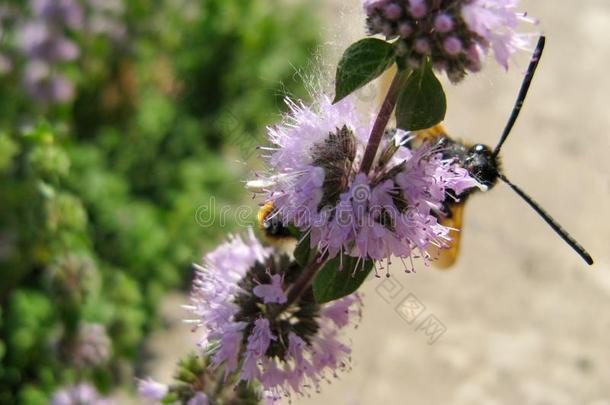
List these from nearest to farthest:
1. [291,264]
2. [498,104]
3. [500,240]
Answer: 1. [291,264]
2. [500,240]
3. [498,104]

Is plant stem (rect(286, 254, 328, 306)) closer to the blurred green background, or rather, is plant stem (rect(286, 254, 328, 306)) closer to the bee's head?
the bee's head

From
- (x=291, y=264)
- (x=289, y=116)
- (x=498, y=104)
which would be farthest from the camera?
(x=498, y=104)

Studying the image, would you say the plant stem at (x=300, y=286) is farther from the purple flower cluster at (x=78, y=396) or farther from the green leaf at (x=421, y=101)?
the purple flower cluster at (x=78, y=396)

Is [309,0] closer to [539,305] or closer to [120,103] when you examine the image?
[120,103]

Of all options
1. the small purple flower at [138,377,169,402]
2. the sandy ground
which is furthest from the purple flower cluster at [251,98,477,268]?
the sandy ground

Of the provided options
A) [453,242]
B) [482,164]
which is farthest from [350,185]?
[453,242]

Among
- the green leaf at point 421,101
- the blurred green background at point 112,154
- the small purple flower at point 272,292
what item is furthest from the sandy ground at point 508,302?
the green leaf at point 421,101

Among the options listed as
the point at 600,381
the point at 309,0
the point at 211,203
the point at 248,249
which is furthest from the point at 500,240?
the point at 248,249
